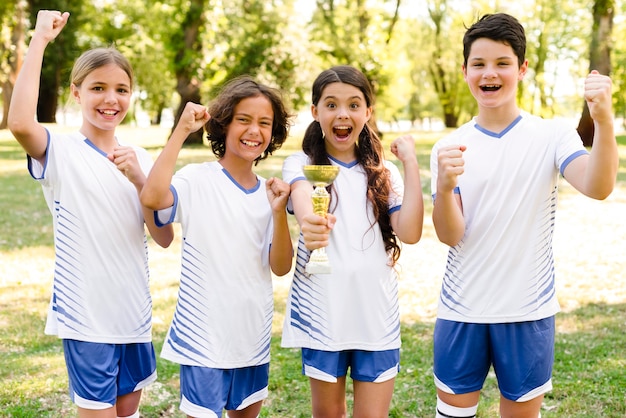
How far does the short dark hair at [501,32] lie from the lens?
299 centimetres

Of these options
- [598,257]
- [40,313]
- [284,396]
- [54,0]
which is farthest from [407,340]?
[54,0]

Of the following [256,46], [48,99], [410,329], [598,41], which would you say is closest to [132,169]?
[410,329]

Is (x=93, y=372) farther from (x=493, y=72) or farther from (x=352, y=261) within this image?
(x=493, y=72)

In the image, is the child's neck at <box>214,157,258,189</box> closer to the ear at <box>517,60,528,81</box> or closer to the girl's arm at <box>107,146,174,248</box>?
the girl's arm at <box>107,146,174,248</box>

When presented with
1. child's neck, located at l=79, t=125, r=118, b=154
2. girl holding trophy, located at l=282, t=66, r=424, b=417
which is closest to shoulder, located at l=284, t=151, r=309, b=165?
girl holding trophy, located at l=282, t=66, r=424, b=417

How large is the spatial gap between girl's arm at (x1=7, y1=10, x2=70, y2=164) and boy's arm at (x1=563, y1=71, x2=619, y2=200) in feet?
7.13

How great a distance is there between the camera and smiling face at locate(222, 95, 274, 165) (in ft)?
10.2

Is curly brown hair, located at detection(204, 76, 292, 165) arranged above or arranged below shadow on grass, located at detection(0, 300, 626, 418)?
above

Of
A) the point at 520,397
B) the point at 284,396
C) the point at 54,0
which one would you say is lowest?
the point at 284,396

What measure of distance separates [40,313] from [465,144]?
4878mm

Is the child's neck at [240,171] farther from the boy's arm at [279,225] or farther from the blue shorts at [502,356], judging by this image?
the blue shorts at [502,356]

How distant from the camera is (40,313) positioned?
6.53m

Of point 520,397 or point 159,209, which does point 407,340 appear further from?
point 159,209

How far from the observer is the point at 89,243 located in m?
3.02
